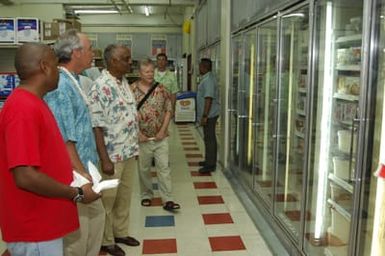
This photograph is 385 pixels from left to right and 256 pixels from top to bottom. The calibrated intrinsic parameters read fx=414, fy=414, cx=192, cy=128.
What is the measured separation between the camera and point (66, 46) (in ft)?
7.73

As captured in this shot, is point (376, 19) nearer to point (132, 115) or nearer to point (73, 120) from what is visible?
point (73, 120)

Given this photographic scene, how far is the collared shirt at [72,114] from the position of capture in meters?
2.16

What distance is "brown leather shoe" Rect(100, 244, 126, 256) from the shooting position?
320 centimetres

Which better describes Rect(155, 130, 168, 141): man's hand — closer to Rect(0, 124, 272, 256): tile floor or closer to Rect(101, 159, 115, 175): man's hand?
Rect(0, 124, 272, 256): tile floor

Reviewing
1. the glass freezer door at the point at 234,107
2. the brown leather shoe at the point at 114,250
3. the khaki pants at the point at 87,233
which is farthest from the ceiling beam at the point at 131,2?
the khaki pants at the point at 87,233

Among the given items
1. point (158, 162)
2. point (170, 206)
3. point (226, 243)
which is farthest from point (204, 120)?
point (226, 243)

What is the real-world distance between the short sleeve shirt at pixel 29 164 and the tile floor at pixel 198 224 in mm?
1697

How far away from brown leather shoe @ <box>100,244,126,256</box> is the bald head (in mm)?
1944

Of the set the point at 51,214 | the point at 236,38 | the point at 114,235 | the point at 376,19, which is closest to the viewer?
the point at 51,214

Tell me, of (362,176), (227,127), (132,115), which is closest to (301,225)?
(362,176)

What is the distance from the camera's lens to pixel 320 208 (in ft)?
9.60

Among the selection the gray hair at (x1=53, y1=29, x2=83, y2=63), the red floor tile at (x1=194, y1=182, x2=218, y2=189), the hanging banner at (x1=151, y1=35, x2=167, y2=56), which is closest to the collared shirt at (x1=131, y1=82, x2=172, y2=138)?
the red floor tile at (x1=194, y1=182, x2=218, y2=189)

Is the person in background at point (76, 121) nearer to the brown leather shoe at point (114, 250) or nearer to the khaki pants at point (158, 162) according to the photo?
the brown leather shoe at point (114, 250)

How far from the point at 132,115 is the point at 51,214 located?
1.53 metres
